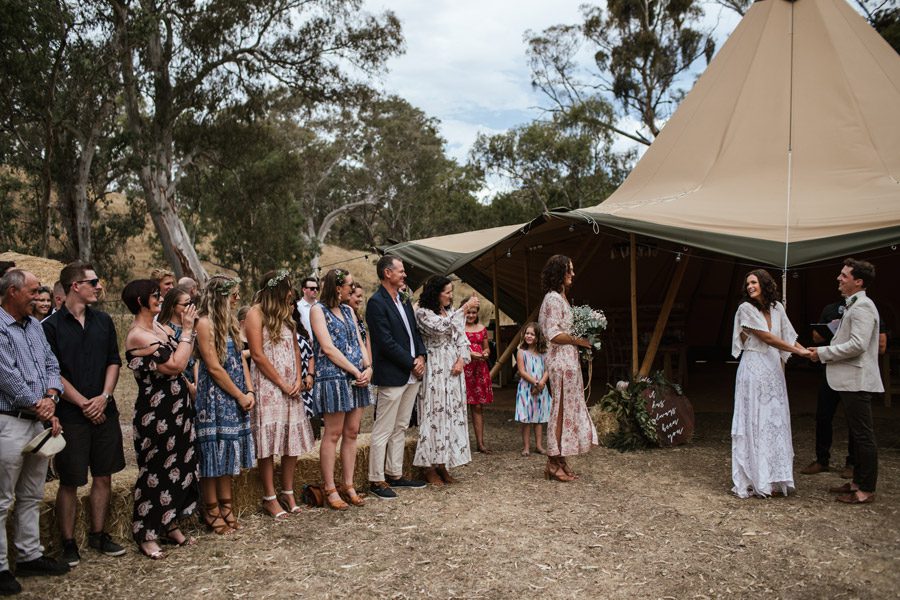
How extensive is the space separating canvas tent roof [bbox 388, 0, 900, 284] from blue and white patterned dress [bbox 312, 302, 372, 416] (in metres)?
2.87

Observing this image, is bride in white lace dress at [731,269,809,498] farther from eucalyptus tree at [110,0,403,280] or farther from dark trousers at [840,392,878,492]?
eucalyptus tree at [110,0,403,280]

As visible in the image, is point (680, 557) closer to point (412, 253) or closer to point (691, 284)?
point (412, 253)

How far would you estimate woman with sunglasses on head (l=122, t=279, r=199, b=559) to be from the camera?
12.5 feet

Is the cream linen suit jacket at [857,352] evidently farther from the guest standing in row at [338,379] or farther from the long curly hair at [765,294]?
the guest standing in row at [338,379]

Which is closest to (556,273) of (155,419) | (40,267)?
(155,419)

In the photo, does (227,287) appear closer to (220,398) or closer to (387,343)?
(220,398)

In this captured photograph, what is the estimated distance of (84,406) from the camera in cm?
366

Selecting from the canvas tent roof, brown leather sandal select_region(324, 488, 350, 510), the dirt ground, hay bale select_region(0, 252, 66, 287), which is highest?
the canvas tent roof

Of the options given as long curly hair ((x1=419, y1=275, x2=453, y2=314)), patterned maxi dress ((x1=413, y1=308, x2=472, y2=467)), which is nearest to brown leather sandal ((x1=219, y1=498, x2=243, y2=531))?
patterned maxi dress ((x1=413, y1=308, x2=472, y2=467))

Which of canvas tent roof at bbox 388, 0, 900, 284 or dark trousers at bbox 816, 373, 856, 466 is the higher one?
canvas tent roof at bbox 388, 0, 900, 284

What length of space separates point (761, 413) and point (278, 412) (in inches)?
122

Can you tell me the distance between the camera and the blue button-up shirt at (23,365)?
327cm

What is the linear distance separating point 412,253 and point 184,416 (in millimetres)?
5315

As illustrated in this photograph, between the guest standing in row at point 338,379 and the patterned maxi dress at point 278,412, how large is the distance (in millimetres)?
206
